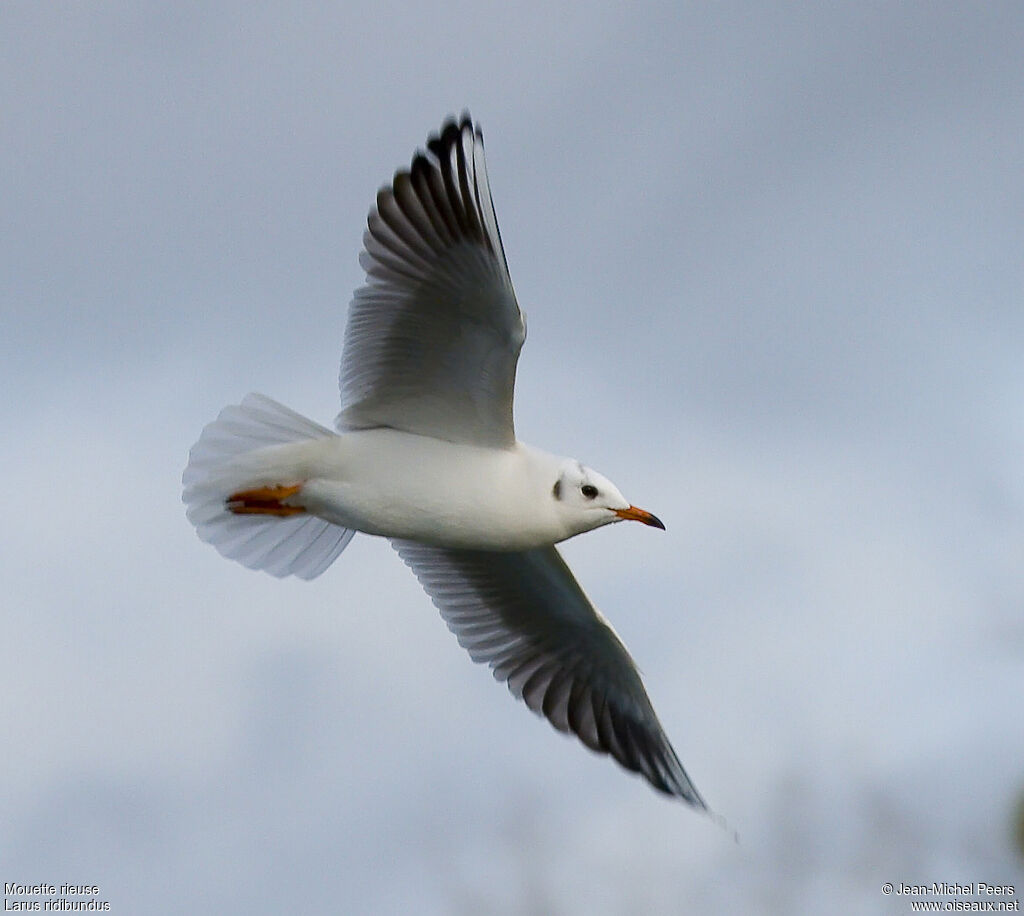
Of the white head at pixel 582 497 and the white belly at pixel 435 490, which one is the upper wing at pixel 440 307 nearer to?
the white belly at pixel 435 490

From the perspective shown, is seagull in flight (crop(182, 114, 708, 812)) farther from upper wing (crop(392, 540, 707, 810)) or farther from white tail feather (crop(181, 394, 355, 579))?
upper wing (crop(392, 540, 707, 810))

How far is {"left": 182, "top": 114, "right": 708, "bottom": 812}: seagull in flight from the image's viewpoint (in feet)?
28.8

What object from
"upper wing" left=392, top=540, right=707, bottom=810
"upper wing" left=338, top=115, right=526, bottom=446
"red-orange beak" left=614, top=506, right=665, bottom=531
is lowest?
"upper wing" left=392, top=540, right=707, bottom=810

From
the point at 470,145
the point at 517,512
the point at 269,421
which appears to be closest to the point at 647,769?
the point at 517,512

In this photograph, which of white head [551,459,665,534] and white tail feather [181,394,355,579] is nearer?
white head [551,459,665,534]

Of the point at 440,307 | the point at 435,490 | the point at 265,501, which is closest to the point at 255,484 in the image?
the point at 265,501

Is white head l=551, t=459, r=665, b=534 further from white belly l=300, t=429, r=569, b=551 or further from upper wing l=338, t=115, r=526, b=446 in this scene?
upper wing l=338, t=115, r=526, b=446

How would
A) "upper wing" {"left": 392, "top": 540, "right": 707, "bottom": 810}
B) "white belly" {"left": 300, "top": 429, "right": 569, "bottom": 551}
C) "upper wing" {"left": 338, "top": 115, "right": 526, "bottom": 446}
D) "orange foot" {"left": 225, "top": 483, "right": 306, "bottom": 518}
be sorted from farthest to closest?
1. "upper wing" {"left": 392, "top": 540, "right": 707, "bottom": 810}
2. "orange foot" {"left": 225, "top": 483, "right": 306, "bottom": 518}
3. "white belly" {"left": 300, "top": 429, "right": 569, "bottom": 551}
4. "upper wing" {"left": 338, "top": 115, "right": 526, "bottom": 446}

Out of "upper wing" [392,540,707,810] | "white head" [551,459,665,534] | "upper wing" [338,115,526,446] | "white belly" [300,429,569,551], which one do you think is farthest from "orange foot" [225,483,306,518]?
"upper wing" [392,540,707,810]

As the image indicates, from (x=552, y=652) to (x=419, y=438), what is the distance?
2083 millimetres

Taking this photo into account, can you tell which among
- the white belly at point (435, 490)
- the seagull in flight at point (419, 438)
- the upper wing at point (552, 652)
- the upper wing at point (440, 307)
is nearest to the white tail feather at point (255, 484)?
the seagull in flight at point (419, 438)

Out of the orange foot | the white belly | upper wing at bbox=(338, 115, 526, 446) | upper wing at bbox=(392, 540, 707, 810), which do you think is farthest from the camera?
upper wing at bbox=(392, 540, 707, 810)

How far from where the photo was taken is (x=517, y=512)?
9.12m

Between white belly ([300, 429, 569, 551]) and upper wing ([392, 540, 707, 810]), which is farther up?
white belly ([300, 429, 569, 551])
